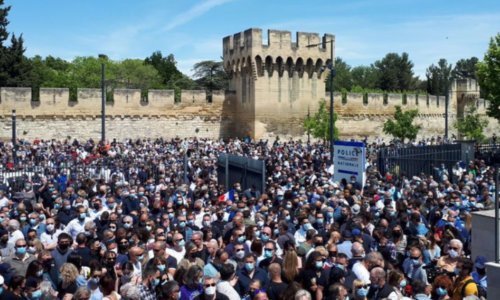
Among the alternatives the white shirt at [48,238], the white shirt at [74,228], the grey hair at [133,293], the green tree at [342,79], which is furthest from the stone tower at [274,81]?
the green tree at [342,79]

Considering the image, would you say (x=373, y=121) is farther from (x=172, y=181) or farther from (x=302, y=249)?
(x=302, y=249)

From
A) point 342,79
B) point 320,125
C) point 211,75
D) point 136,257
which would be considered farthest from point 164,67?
point 136,257

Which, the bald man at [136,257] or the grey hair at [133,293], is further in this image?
the bald man at [136,257]

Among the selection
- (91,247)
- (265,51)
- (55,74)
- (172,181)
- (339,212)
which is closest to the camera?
(91,247)

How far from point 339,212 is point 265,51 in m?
27.6

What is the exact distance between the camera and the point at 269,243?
27.3 ft

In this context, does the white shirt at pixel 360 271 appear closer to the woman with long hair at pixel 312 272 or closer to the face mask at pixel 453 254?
the woman with long hair at pixel 312 272

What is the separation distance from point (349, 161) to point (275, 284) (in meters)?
11.6

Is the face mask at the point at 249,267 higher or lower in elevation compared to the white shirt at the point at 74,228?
higher

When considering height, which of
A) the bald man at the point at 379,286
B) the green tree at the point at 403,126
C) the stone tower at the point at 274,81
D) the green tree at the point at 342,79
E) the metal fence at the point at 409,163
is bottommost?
the bald man at the point at 379,286

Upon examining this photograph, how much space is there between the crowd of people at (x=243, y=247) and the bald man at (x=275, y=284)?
0.02 meters

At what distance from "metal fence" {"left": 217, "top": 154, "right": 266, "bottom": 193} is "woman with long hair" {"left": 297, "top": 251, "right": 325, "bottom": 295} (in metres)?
9.81

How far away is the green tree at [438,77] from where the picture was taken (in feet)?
234

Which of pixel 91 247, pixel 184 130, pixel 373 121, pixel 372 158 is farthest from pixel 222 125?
pixel 91 247
